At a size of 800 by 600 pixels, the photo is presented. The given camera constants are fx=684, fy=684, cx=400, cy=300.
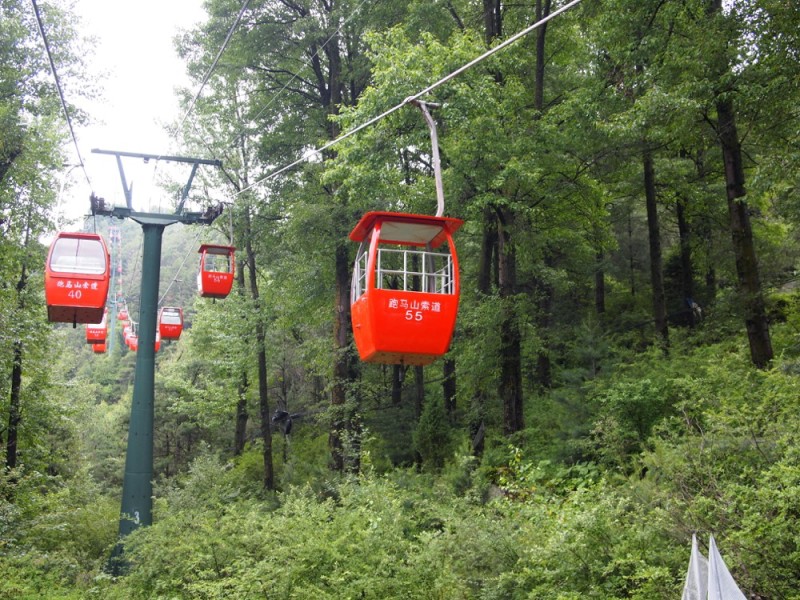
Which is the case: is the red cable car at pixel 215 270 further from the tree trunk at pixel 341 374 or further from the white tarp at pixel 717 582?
the white tarp at pixel 717 582

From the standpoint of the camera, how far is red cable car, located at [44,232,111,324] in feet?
45.6

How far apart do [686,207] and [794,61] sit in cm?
1063

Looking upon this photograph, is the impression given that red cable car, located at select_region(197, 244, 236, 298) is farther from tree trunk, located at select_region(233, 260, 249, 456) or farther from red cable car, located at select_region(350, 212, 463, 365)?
red cable car, located at select_region(350, 212, 463, 365)

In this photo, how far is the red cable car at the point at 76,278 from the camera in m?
13.9

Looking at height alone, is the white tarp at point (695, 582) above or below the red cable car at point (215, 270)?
below

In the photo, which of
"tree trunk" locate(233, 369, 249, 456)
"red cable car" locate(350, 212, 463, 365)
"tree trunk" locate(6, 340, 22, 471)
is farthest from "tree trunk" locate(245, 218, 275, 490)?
"red cable car" locate(350, 212, 463, 365)

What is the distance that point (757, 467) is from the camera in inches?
331

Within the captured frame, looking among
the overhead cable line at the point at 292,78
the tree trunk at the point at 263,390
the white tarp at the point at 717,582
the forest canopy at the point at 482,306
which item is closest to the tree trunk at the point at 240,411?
the forest canopy at the point at 482,306

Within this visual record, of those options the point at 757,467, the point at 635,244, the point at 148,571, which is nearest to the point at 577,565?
the point at 757,467

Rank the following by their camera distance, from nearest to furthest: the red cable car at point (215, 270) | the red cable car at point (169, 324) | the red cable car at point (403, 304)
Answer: the red cable car at point (403, 304), the red cable car at point (215, 270), the red cable car at point (169, 324)

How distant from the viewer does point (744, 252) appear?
41.9 feet

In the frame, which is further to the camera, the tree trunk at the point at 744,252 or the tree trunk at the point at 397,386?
the tree trunk at the point at 397,386

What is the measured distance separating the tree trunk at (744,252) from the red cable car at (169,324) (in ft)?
68.3

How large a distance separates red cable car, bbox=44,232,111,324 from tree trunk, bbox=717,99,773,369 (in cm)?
1251
